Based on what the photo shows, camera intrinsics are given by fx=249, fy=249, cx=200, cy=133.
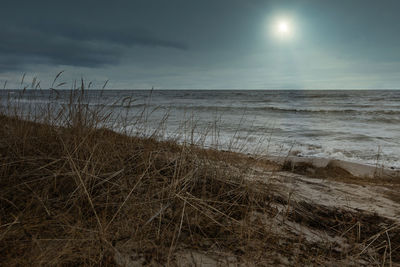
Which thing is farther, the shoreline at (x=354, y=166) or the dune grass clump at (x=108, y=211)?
the shoreline at (x=354, y=166)

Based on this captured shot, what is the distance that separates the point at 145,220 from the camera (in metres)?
1.64

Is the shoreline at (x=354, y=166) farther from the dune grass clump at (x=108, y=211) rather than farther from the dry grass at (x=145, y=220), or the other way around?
the dune grass clump at (x=108, y=211)

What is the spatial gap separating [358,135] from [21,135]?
27.3 feet

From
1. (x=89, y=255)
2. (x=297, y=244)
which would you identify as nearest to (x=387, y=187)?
(x=297, y=244)

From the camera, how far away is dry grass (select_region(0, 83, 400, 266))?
140cm

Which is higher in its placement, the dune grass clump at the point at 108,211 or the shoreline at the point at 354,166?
the dune grass clump at the point at 108,211

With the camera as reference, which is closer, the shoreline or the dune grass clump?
the dune grass clump

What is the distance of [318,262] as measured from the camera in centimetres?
148

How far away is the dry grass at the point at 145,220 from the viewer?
1.40 m

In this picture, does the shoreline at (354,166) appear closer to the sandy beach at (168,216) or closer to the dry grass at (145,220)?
the sandy beach at (168,216)

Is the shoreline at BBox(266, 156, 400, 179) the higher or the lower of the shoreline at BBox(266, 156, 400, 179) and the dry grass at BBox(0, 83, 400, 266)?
the lower

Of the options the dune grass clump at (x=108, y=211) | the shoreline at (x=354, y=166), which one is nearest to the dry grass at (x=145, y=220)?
the dune grass clump at (x=108, y=211)

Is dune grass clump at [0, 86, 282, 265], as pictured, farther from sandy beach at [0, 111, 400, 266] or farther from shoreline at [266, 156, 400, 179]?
shoreline at [266, 156, 400, 179]

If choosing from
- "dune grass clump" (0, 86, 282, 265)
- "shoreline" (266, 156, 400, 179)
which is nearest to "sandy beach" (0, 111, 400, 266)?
"dune grass clump" (0, 86, 282, 265)
